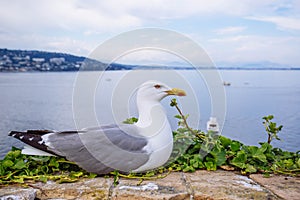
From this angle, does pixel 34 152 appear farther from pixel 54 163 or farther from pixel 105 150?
pixel 105 150

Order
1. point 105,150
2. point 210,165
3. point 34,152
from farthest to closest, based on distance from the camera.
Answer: point 210,165 → point 34,152 → point 105,150

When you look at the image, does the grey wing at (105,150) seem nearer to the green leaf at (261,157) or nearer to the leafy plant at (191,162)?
the leafy plant at (191,162)

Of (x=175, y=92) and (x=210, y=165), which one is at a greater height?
(x=175, y=92)

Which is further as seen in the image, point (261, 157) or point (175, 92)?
point (261, 157)

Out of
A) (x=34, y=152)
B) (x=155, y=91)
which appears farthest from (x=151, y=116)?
(x=34, y=152)

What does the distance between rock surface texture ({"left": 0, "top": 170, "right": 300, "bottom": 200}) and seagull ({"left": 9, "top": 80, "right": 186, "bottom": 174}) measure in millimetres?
140

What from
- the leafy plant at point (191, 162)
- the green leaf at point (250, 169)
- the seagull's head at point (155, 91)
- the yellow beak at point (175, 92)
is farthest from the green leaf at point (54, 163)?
the green leaf at point (250, 169)

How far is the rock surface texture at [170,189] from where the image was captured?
1.88 metres

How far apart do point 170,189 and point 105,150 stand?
1.87ft

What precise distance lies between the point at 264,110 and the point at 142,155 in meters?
7.60

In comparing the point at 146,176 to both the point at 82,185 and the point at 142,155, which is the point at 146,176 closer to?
the point at 142,155

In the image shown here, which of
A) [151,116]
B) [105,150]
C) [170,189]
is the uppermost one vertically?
[151,116]

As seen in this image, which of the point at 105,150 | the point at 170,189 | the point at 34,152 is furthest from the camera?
the point at 34,152

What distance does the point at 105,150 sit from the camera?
2.21 meters
